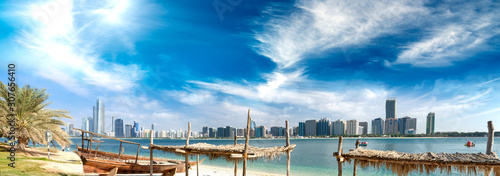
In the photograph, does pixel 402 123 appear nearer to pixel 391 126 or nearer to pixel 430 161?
pixel 391 126

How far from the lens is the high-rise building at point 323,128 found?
124m

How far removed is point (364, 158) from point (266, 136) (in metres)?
135

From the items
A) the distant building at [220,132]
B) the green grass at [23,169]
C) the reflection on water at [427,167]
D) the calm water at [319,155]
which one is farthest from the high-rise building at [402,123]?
the green grass at [23,169]

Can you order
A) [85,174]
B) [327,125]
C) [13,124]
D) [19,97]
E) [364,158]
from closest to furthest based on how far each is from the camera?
[364,158], [85,174], [13,124], [19,97], [327,125]

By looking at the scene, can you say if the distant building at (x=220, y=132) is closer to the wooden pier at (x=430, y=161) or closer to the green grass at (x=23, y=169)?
the green grass at (x=23, y=169)

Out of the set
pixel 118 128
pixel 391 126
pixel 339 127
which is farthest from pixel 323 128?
pixel 118 128

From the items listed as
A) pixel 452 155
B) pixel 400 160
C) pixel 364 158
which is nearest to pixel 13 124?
pixel 364 158

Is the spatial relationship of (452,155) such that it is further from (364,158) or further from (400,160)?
(364,158)

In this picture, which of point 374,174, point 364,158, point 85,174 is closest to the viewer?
point 364,158

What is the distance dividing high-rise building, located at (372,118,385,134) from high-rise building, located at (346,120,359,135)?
9.75m

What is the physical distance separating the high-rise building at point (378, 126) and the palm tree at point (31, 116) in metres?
134

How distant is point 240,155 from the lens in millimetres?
8875

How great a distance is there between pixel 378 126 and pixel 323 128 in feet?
92.3

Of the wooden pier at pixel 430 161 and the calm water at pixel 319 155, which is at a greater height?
the wooden pier at pixel 430 161
